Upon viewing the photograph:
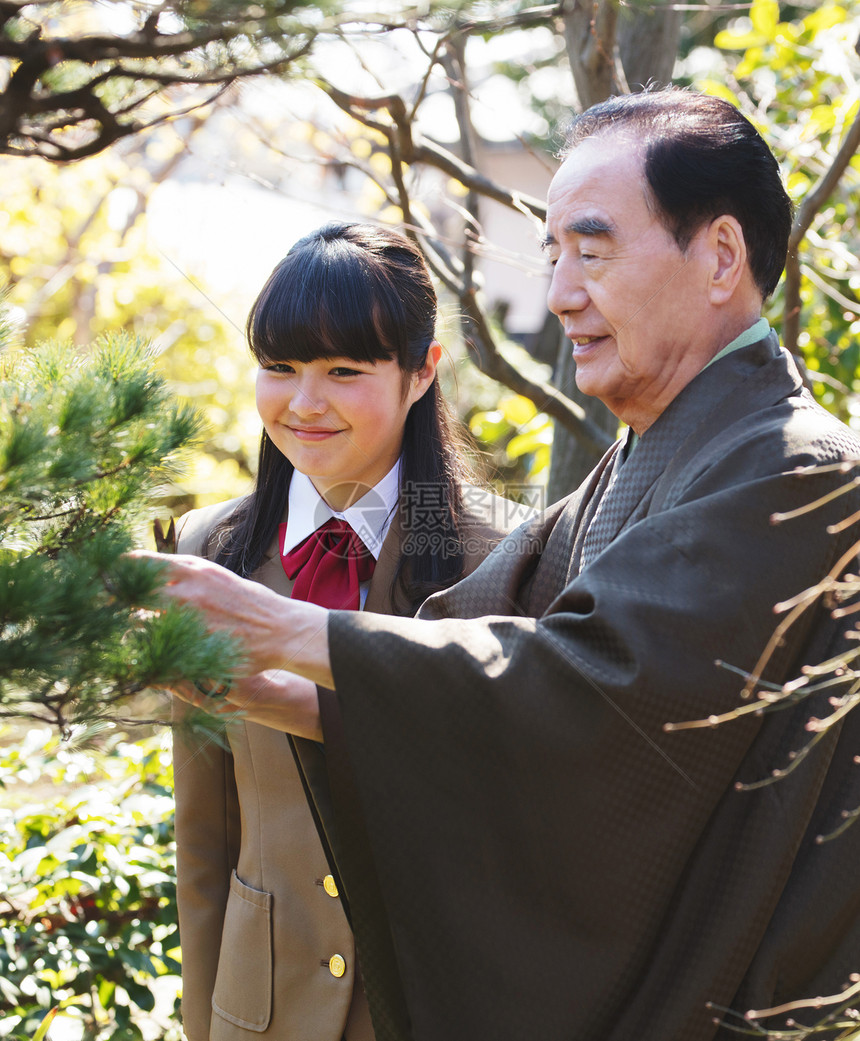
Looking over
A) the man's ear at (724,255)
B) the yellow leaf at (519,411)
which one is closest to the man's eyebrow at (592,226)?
the man's ear at (724,255)

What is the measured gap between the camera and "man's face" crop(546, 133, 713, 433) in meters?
1.46

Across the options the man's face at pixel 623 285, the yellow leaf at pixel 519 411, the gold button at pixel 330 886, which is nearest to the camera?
the man's face at pixel 623 285

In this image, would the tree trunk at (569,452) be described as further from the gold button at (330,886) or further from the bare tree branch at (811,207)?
the gold button at (330,886)

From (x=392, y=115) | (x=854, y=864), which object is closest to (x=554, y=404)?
(x=392, y=115)

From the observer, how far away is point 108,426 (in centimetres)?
108

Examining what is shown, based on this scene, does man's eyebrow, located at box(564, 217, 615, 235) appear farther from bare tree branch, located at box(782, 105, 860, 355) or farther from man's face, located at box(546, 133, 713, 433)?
bare tree branch, located at box(782, 105, 860, 355)

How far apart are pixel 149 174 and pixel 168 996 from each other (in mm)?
6006

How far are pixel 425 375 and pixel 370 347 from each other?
18cm

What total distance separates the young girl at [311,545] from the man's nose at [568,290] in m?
0.30

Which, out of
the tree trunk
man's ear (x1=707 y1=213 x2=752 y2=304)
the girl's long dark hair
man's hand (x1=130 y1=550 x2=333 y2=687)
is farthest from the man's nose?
the tree trunk

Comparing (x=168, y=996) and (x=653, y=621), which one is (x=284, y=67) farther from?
(x=168, y=996)

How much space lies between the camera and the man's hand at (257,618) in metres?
1.17

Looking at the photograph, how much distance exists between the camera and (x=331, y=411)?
169 cm

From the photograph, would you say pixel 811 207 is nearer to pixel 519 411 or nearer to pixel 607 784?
pixel 519 411
